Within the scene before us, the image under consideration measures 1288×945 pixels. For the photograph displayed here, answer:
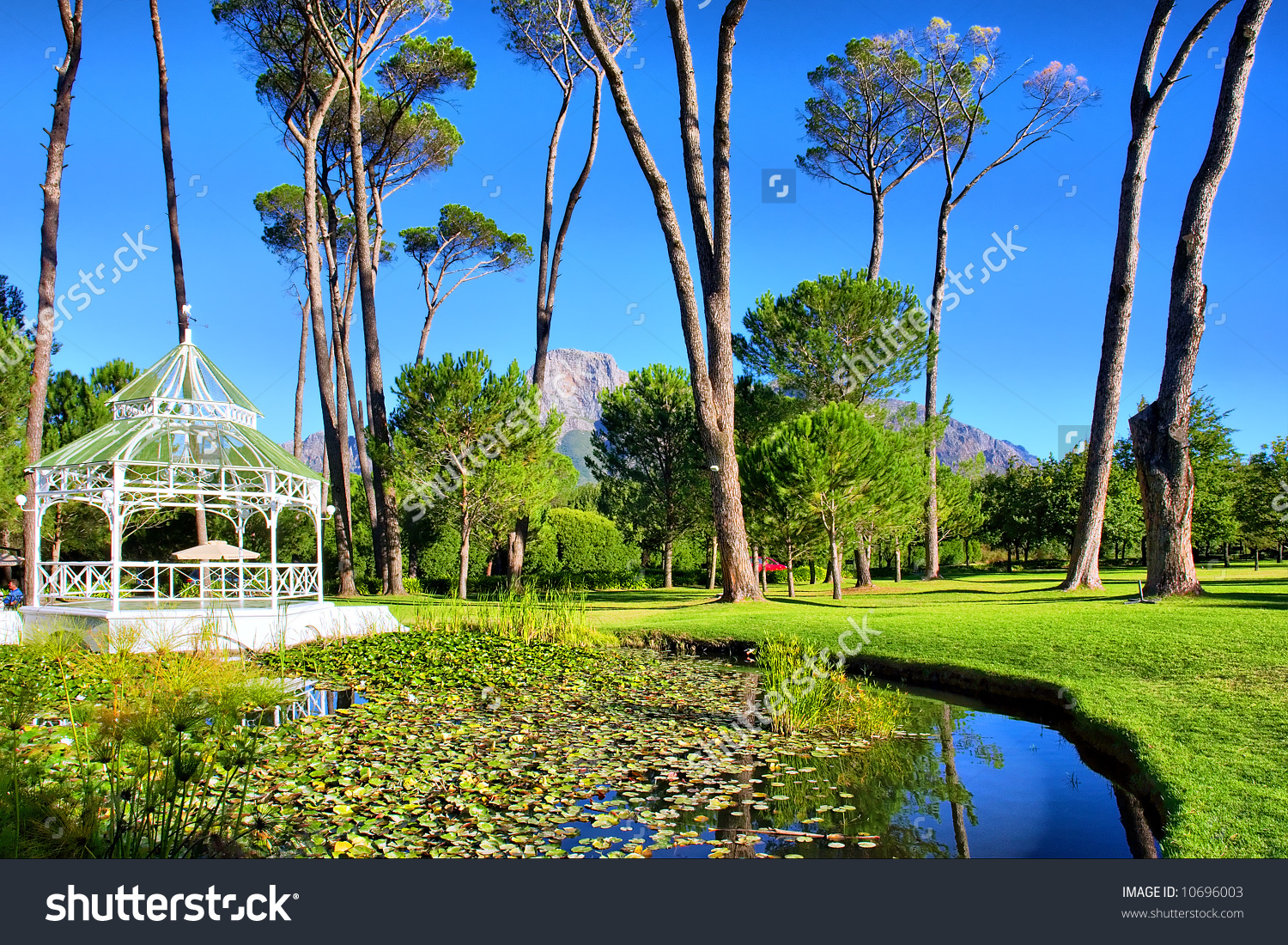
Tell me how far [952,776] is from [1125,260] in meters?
11.7

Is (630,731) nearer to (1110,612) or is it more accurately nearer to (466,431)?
(1110,612)

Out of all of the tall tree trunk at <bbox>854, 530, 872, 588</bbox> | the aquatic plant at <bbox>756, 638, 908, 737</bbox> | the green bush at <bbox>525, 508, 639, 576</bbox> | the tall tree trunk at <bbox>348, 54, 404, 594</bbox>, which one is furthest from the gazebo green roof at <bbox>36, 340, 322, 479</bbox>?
the tall tree trunk at <bbox>854, 530, 872, 588</bbox>

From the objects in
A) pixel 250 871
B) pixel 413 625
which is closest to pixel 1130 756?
pixel 250 871

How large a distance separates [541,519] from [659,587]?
4.75 m

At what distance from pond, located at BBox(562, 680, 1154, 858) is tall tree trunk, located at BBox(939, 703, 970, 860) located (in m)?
0.01

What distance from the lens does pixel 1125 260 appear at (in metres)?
13.4

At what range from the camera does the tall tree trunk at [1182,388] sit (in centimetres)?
1138

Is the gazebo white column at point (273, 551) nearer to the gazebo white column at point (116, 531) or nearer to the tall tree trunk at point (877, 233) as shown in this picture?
the gazebo white column at point (116, 531)

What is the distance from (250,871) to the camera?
111 inches

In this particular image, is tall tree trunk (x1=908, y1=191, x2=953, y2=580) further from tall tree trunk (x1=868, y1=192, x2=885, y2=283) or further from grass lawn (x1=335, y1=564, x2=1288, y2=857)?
grass lawn (x1=335, y1=564, x2=1288, y2=857)

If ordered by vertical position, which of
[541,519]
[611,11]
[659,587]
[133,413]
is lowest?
[659,587]

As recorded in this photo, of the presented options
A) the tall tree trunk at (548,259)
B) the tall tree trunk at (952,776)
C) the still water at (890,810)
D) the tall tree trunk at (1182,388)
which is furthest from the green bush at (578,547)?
the still water at (890,810)

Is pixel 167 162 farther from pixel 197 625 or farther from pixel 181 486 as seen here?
pixel 197 625

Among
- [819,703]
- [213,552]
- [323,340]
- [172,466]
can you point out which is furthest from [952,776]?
[323,340]
